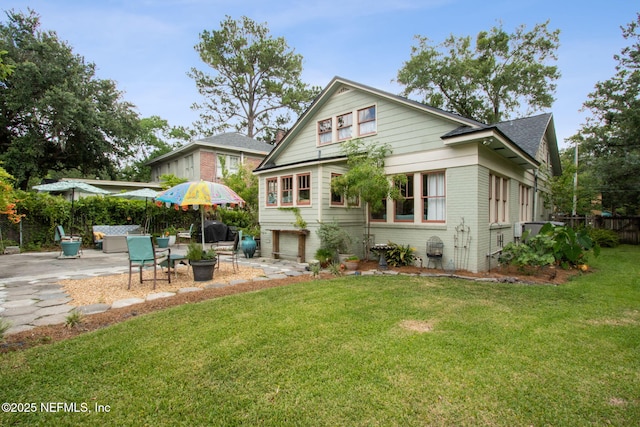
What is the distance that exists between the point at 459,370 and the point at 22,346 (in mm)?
4781

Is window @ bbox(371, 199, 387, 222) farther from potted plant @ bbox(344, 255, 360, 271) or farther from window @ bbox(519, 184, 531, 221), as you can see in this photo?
window @ bbox(519, 184, 531, 221)

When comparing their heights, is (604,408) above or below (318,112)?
below

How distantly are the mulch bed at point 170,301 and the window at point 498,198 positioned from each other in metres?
1.80

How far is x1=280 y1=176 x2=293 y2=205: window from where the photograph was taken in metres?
10.3

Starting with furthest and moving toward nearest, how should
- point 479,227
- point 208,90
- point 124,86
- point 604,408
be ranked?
point 208,90
point 124,86
point 479,227
point 604,408

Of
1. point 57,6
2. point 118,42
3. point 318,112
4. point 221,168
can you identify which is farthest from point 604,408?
point 221,168

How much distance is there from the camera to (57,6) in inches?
336

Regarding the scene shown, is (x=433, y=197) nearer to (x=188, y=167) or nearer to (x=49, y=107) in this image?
(x=188, y=167)

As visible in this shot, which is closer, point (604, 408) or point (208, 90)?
point (604, 408)

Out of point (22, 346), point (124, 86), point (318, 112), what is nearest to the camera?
point (22, 346)

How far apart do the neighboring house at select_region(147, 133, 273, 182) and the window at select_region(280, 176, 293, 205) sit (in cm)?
812

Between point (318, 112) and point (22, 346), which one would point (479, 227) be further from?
point (22, 346)

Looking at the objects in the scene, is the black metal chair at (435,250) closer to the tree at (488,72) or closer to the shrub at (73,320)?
the shrub at (73,320)

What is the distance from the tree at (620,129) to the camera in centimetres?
1617
